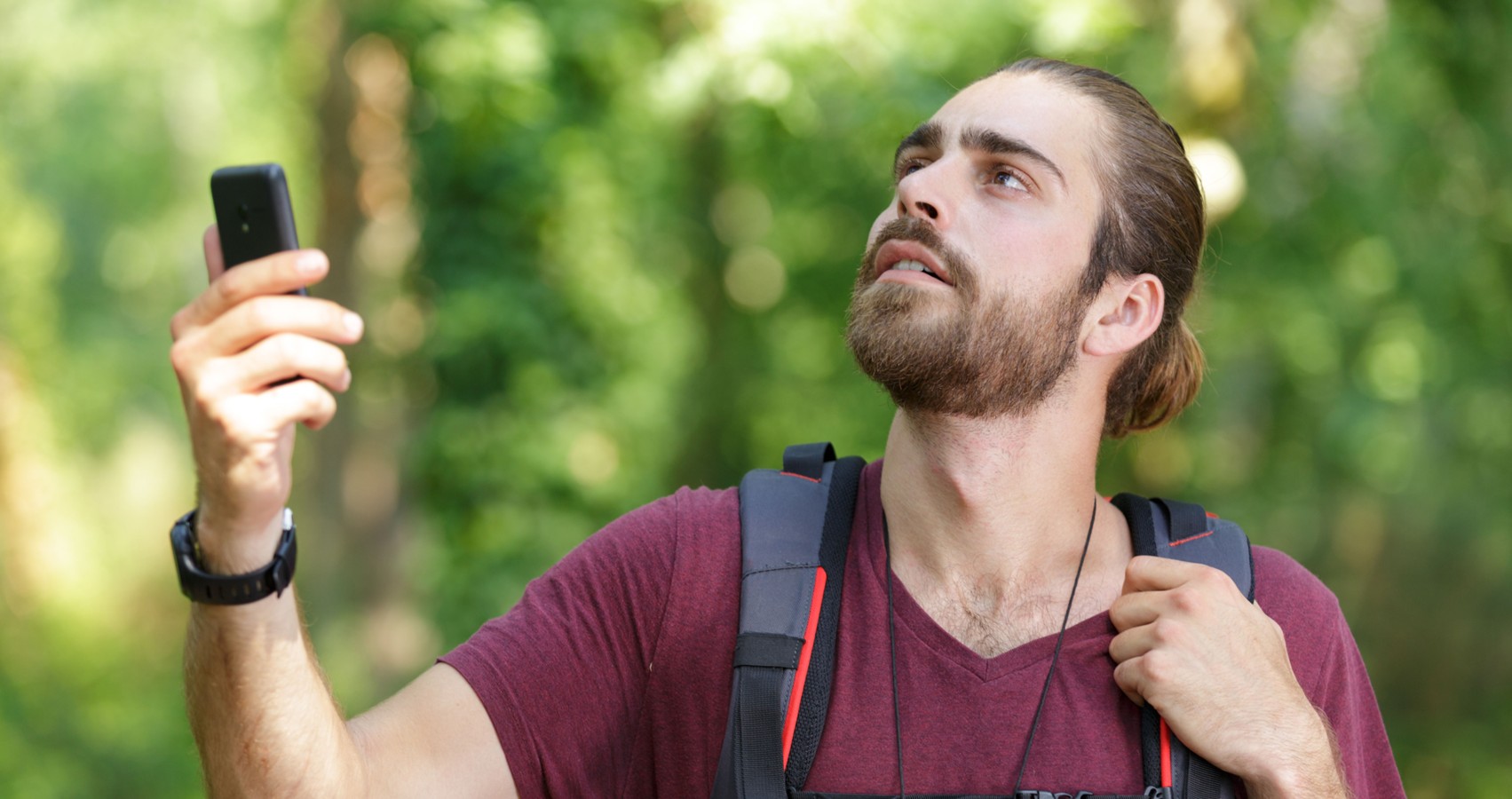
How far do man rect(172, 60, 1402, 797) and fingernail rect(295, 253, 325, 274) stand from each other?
26 cm

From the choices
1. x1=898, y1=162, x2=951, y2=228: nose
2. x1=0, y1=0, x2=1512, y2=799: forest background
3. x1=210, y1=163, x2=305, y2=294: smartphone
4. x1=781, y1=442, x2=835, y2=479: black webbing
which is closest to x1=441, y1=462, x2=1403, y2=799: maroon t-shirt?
x1=781, y1=442, x2=835, y2=479: black webbing

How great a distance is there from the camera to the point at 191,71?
518 inches

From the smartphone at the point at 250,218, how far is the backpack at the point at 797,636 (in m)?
1.01

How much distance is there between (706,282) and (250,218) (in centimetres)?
1149

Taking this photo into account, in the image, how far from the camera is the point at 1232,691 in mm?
2229

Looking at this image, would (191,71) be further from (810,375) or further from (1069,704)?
(1069,704)

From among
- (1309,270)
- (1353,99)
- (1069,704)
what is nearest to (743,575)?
(1069,704)

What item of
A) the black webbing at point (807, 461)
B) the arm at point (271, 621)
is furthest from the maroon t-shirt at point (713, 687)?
the black webbing at point (807, 461)

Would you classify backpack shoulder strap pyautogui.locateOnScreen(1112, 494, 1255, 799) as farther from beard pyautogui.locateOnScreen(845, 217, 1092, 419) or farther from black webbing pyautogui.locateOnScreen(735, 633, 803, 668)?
black webbing pyautogui.locateOnScreen(735, 633, 803, 668)

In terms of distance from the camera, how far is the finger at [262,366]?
1.52m

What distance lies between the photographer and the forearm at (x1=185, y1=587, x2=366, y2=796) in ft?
5.73

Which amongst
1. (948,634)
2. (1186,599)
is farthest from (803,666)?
(1186,599)

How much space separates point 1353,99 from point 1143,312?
7327 millimetres

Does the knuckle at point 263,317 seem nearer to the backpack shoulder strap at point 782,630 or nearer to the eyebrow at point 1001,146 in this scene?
the backpack shoulder strap at point 782,630
